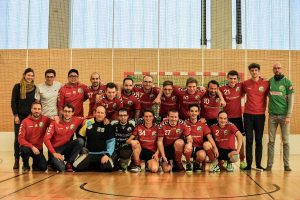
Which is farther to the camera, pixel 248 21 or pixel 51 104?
pixel 248 21

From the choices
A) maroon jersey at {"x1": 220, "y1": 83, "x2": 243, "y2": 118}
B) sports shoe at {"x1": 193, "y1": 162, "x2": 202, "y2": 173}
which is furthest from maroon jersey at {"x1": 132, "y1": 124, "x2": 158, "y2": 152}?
maroon jersey at {"x1": 220, "y1": 83, "x2": 243, "y2": 118}

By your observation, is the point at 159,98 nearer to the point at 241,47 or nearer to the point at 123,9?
the point at 123,9

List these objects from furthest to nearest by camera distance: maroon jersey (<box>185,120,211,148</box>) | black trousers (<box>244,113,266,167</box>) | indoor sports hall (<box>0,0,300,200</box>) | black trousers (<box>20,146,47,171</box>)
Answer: black trousers (<box>244,113,266,167</box>) → maroon jersey (<box>185,120,211,148</box>) → black trousers (<box>20,146,47,171</box>) → indoor sports hall (<box>0,0,300,200</box>)

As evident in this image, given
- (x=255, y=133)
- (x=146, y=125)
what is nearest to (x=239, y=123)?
(x=255, y=133)

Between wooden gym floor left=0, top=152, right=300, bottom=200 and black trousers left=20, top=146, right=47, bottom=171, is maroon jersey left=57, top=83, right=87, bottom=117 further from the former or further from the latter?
wooden gym floor left=0, top=152, right=300, bottom=200

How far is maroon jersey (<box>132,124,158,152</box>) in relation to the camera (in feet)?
20.6

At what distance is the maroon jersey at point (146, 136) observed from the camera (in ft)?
20.6

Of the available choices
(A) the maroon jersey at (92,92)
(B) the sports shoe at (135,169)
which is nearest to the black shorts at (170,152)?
(B) the sports shoe at (135,169)

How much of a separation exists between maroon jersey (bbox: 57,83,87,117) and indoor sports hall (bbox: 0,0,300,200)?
4.20 feet

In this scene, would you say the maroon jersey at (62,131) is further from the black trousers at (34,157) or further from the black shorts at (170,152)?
the black shorts at (170,152)

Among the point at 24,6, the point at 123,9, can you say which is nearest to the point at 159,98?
the point at 123,9

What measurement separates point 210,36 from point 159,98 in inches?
207

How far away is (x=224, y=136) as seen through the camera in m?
6.42

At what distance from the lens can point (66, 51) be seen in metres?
11.1
